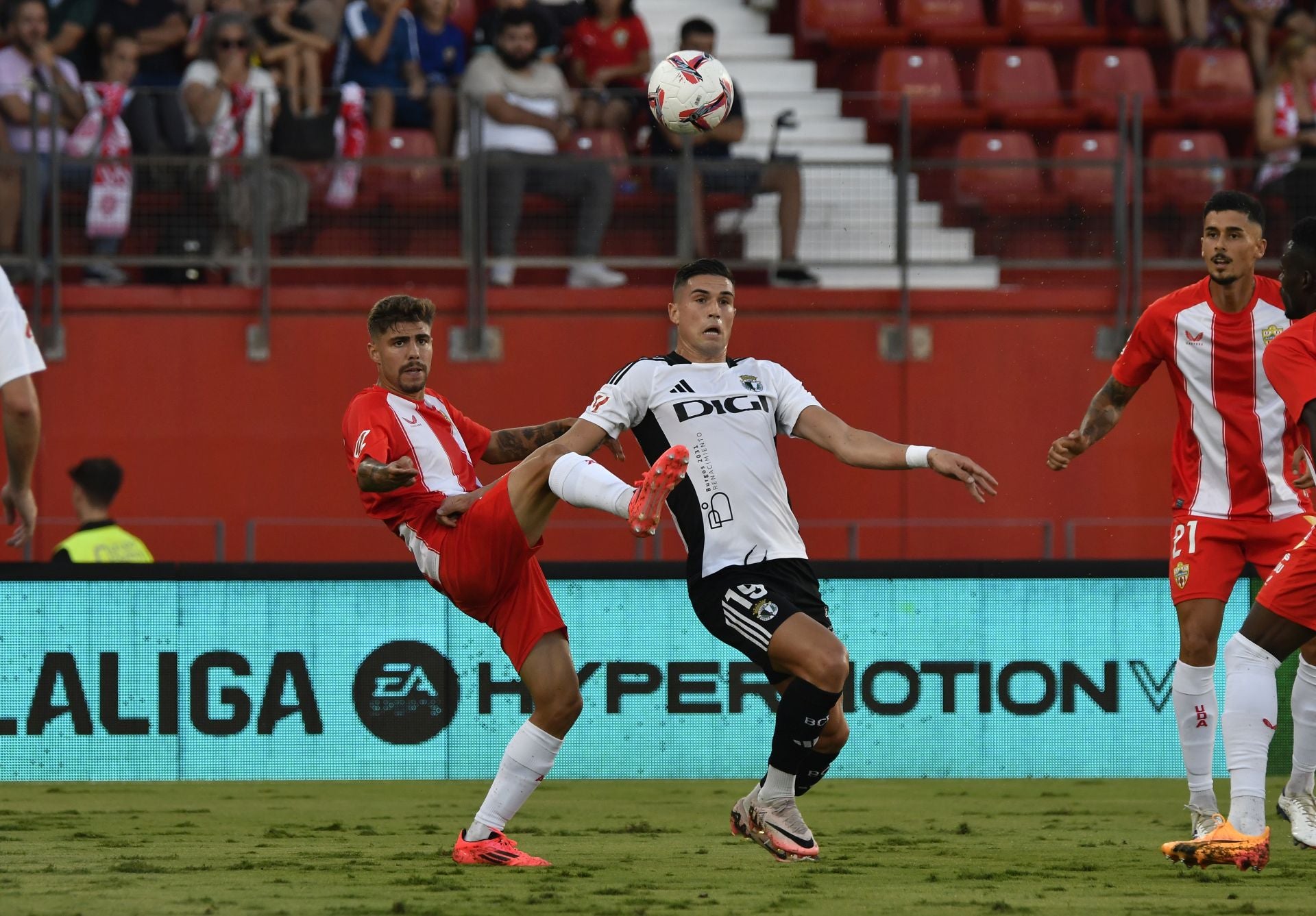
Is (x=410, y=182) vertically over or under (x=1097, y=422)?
over

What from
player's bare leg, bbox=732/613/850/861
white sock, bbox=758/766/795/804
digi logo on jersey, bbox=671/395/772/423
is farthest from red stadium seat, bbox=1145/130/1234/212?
white sock, bbox=758/766/795/804

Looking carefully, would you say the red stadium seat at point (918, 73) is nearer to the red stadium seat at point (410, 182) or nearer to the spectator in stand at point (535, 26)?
the spectator in stand at point (535, 26)

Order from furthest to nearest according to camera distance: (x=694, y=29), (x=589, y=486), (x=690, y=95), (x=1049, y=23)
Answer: (x=1049, y=23), (x=694, y=29), (x=690, y=95), (x=589, y=486)

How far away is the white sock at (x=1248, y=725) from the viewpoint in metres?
6.53

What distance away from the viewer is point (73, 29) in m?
13.9

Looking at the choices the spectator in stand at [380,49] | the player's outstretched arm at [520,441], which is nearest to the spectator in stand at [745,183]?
the spectator in stand at [380,49]

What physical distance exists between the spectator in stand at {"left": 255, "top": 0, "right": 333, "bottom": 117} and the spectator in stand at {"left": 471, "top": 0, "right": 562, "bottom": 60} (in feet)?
3.83

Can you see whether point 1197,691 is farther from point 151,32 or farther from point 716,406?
point 151,32

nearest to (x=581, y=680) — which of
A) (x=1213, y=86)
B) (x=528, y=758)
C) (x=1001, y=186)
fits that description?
(x=528, y=758)

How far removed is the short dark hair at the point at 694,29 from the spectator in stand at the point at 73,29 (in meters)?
4.38

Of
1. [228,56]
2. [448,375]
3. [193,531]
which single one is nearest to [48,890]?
[193,531]

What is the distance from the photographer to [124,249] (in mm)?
13023

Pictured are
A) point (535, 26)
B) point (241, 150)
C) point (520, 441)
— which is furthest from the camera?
point (535, 26)

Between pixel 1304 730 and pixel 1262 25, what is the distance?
962 cm
